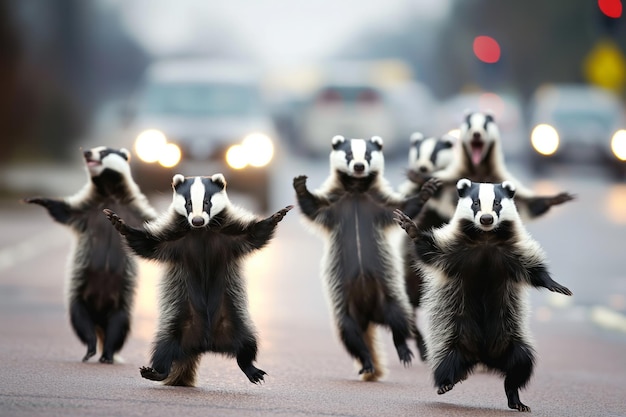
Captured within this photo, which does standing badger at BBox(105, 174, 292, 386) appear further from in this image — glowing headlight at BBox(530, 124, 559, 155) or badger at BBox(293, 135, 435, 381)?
glowing headlight at BBox(530, 124, 559, 155)

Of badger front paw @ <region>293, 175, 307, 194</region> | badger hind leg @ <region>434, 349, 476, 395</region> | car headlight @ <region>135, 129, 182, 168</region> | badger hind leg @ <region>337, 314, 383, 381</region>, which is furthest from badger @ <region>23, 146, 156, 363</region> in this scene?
car headlight @ <region>135, 129, 182, 168</region>

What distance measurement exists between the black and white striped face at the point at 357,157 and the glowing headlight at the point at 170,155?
47.5 feet

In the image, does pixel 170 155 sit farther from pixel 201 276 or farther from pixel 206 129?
pixel 201 276

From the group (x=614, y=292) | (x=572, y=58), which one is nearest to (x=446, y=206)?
(x=614, y=292)

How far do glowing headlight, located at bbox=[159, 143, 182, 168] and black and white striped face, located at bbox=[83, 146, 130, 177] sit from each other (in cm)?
1410

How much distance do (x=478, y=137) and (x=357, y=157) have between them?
163 cm

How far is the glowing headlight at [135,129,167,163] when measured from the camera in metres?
26.3

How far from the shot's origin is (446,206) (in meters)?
13.0

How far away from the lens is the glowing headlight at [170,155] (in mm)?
26203

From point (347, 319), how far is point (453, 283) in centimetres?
165

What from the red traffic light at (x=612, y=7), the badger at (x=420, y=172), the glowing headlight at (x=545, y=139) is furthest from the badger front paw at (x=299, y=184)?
the glowing headlight at (x=545, y=139)

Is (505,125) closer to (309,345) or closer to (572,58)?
(572,58)

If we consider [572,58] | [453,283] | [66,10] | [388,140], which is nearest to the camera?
[453,283]

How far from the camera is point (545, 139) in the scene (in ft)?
132
